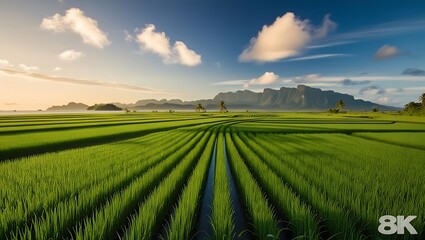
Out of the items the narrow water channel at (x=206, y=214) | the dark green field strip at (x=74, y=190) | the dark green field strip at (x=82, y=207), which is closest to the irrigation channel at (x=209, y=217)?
the narrow water channel at (x=206, y=214)

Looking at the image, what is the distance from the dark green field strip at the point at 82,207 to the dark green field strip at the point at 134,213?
0.03 m

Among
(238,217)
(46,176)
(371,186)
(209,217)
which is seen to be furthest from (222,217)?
(46,176)

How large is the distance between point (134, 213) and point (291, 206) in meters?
3.14

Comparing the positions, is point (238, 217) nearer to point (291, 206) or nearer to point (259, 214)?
point (259, 214)

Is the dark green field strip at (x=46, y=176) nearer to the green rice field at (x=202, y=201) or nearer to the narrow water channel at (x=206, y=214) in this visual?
the green rice field at (x=202, y=201)

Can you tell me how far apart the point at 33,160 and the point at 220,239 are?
921cm

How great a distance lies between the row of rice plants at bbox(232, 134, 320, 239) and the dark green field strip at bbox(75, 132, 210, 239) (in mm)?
2329


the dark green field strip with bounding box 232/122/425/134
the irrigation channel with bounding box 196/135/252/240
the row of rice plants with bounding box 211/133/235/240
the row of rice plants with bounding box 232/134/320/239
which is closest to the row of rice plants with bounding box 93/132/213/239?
the irrigation channel with bounding box 196/135/252/240

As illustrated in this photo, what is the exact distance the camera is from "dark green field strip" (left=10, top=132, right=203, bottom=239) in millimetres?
3707

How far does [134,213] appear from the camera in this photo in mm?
5004

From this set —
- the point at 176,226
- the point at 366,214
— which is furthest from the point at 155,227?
the point at 366,214

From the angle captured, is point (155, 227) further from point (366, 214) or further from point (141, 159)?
point (141, 159)

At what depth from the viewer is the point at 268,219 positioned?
4125mm

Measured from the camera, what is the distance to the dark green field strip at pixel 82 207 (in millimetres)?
3707
